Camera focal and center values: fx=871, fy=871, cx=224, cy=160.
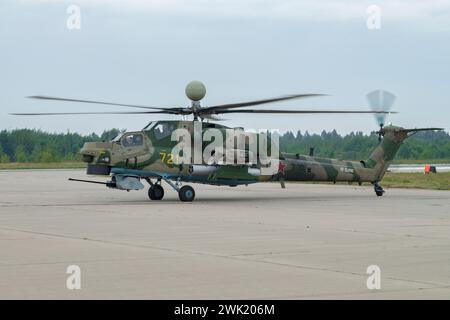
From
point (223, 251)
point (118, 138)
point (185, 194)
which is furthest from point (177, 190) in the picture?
point (223, 251)

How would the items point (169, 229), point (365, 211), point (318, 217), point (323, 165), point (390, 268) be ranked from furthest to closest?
point (323, 165) → point (365, 211) → point (318, 217) → point (169, 229) → point (390, 268)

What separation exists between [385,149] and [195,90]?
31.5ft

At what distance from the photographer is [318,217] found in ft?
72.0

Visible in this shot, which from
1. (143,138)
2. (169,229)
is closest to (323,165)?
(143,138)

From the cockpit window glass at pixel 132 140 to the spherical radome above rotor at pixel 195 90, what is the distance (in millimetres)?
2355

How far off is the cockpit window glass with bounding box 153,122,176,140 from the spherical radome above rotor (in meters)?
1.68

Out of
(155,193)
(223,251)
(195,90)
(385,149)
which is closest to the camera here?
(223,251)

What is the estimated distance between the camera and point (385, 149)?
3322 cm

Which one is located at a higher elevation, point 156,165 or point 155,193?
point 156,165

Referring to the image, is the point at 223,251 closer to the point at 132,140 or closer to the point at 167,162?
the point at 167,162

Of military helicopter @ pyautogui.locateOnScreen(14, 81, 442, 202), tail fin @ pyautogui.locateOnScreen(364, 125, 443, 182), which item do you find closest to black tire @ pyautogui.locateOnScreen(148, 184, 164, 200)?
military helicopter @ pyautogui.locateOnScreen(14, 81, 442, 202)

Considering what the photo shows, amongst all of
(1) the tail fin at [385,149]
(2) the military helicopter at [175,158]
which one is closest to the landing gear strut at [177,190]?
(2) the military helicopter at [175,158]
